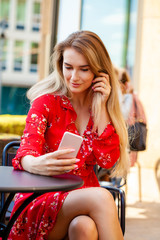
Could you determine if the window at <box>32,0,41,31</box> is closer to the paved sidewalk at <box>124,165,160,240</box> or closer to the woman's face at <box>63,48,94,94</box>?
the paved sidewalk at <box>124,165,160,240</box>

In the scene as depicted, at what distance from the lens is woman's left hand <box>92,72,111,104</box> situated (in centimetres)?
232

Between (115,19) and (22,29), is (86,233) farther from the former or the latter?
(22,29)

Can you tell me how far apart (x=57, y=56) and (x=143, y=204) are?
132 inches

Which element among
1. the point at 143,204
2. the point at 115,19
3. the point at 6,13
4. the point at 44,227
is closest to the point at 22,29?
the point at 6,13

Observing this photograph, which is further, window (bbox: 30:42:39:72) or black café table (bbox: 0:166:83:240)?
window (bbox: 30:42:39:72)

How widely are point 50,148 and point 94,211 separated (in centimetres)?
48

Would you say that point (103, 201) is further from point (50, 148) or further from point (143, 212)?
point (143, 212)

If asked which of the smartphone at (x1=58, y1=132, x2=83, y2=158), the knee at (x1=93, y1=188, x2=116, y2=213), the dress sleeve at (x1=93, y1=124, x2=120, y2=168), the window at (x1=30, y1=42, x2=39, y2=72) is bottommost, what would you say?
the window at (x1=30, y1=42, x2=39, y2=72)

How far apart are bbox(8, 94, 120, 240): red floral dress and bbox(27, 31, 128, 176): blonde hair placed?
0.06 meters

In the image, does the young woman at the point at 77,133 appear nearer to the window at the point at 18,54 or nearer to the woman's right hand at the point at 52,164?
the woman's right hand at the point at 52,164

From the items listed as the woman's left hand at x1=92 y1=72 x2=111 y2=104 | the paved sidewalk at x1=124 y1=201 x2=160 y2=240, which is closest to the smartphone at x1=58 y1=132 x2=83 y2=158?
the woman's left hand at x1=92 y1=72 x2=111 y2=104

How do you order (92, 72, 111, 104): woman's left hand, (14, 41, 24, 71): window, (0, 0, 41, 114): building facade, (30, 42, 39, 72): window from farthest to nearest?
1. (14, 41, 24, 71): window
2. (0, 0, 41, 114): building facade
3. (30, 42, 39, 72): window
4. (92, 72, 111, 104): woman's left hand

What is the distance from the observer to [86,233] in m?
1.76

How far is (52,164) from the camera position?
175cm
